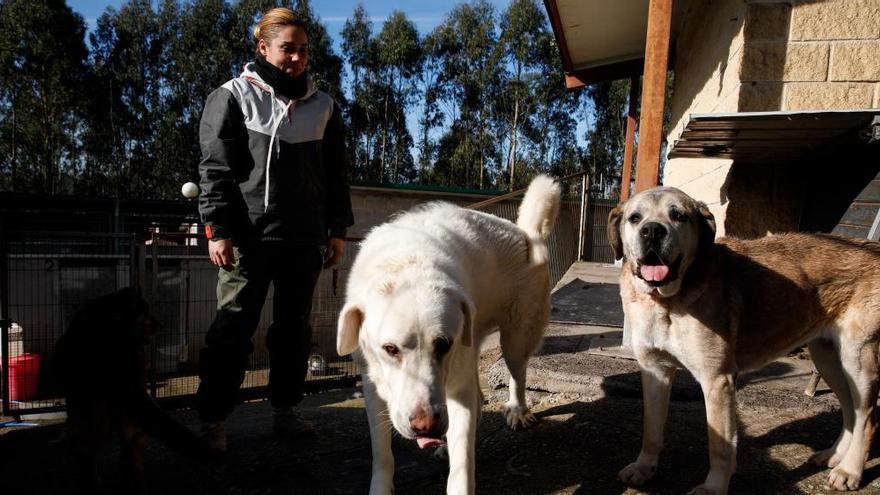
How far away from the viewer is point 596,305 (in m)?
6.43

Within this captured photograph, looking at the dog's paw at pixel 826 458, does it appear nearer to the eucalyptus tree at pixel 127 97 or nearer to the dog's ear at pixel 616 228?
the dog's ear at pixel 616 228

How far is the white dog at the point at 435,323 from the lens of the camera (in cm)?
212

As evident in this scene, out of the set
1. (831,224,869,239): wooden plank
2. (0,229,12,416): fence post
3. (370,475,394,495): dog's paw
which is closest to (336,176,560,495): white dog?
(370,475,394,495): dog's paw

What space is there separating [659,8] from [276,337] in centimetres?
376

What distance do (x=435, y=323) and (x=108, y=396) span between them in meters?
1.64

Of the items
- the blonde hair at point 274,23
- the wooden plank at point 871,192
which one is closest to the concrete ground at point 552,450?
the wooden plank at point 871,192

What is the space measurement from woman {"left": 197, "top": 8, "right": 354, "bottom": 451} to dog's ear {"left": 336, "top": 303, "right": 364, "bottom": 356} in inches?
36.2

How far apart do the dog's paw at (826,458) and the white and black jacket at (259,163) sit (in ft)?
9.59

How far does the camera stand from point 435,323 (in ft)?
7.00

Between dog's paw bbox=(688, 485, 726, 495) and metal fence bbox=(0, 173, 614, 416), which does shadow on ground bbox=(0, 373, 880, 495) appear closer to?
dog's paw bbox=(688, 485, 726, 495)

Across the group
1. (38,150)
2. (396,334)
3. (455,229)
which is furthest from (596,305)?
(38,150)

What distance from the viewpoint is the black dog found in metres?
2.47

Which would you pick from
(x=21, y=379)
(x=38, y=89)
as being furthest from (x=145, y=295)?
(x=38, y=89)

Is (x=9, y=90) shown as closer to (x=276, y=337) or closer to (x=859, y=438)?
(x=276, y=337)
